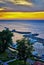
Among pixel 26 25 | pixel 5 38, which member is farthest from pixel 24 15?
pixel 5 38

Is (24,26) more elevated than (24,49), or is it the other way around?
(24,26)

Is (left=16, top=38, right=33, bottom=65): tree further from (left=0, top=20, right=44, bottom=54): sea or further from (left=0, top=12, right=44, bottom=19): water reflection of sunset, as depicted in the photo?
(left=0, top=12, right=44, bottom=19): water reflection of sunset

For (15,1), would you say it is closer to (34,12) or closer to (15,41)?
(34,12)

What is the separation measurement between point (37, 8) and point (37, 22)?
11 cm

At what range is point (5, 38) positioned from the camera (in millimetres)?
1689

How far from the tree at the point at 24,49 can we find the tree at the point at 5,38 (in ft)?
0.28

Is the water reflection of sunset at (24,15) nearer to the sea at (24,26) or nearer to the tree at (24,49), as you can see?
the sea at (24,26)

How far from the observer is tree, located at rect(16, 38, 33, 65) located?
1.65 meters

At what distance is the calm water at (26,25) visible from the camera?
5.55 ft

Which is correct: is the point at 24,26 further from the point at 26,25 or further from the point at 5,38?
the point at 5,38

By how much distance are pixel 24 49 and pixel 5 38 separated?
18 cm

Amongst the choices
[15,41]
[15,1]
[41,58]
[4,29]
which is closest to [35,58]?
[41,58]

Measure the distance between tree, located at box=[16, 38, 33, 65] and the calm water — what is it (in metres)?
0.11

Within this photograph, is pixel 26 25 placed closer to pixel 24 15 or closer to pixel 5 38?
pixel 24 15
